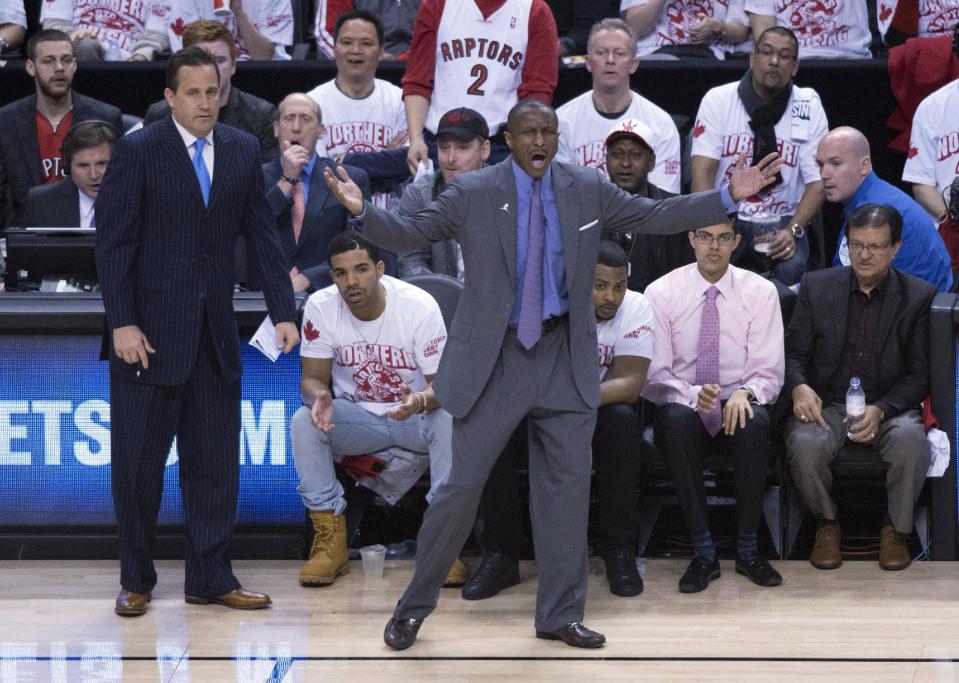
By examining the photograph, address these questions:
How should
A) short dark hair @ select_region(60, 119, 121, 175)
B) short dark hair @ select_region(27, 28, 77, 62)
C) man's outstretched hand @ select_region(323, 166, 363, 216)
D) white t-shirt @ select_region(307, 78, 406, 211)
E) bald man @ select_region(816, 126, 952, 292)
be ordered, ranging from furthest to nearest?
short dark hair @ select_region(27, 28, 77, 62)
white t-shirt @ select_region(307, 78, 406, 211)
short dark hair @ select_region(60, 119, 121, 175)
bald man @ select_region(816, 126, 952, 292)
man's outstretched hand @ select_region(323, 166, 363, 216)

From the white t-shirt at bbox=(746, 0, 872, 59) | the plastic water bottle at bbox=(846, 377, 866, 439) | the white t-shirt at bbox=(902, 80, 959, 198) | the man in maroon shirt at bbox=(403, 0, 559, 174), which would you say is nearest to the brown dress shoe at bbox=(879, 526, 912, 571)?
the plastic water bottle at bbox=(846, 377, 866, 439)

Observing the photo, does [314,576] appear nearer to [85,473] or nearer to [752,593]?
[85,473]

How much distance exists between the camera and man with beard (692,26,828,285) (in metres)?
7.50

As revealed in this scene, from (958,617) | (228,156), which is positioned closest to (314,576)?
(228,156)

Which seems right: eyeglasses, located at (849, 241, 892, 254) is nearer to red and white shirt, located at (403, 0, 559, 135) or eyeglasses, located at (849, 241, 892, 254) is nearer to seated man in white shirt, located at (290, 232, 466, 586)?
seated man in white shirt, located at (290, 232, 466, 586)

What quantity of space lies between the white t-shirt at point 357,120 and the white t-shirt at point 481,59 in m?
0.26

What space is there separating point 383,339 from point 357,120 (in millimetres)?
2160

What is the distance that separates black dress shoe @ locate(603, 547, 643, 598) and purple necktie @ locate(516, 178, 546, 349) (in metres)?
1.22

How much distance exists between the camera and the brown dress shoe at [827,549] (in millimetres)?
5957

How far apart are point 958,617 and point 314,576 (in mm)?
2391

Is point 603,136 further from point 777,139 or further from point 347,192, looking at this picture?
point 347,192

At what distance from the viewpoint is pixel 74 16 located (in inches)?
353

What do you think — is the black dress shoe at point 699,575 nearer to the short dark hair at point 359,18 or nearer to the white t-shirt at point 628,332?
the white t-shirt at point 628,332

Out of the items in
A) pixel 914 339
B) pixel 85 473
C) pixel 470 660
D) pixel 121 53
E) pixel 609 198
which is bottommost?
pixel 470 660
